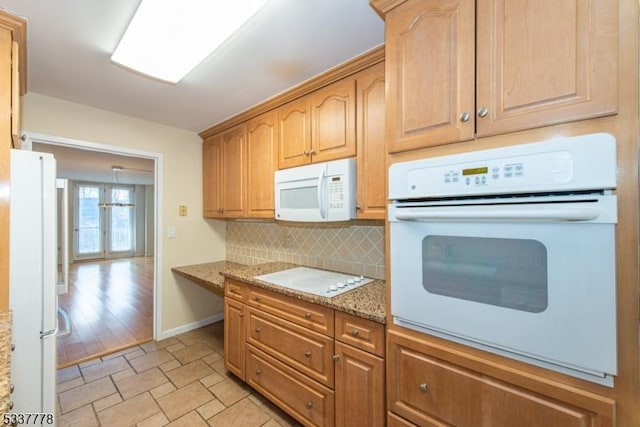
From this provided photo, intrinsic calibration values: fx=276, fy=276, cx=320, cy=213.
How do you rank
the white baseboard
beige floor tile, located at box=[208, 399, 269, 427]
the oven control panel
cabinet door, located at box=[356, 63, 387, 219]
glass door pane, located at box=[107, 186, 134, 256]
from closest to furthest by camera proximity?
the oven control panel < cabinet door, located at box=[356, 63, 387, 219] < beige floor tile, located at box=[208, 399, 269, 427] < the white baseboard < glass door pane, located at box=[107, 186, 134, 256]

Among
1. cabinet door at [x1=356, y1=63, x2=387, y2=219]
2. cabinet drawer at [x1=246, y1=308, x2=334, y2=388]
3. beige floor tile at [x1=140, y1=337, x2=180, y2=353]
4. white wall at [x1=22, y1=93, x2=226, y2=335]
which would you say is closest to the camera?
cabinet drawer at [x1=246, y1=308, x2=334, y2=388]

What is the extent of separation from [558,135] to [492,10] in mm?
510

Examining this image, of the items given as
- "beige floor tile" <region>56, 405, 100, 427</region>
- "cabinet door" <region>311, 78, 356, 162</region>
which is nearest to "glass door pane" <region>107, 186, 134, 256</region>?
"beige floor tile" <region>56, 405, 100, 427</region>

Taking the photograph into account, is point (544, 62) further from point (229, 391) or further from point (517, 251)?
point (229, 391)

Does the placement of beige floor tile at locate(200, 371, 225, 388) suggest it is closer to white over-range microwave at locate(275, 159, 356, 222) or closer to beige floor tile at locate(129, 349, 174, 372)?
beige floor tile at locate(129, 349, 174, 372)

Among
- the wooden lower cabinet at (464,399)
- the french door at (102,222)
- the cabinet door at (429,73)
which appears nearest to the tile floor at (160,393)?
the wooden lower cabinet at (464,399)

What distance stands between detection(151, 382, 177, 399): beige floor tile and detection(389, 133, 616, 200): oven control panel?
2.33 m

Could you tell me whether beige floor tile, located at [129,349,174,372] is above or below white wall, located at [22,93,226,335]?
below

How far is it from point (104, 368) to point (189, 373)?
0.82 m

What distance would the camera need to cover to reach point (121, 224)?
28.8 ft

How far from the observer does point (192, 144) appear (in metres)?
3.28

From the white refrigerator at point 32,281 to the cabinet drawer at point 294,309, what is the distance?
1105mm

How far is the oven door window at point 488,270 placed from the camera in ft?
2.92

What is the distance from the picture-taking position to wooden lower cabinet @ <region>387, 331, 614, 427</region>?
2.77 ft
